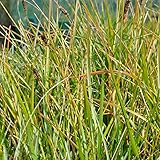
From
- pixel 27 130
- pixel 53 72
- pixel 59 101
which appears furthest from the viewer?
pixel 53 72

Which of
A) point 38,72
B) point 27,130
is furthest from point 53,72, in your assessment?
point 27,130

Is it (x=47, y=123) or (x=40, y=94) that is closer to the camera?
Answer: (x=47, y=123)

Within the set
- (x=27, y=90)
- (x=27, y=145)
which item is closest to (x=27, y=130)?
(x=27, y=145)

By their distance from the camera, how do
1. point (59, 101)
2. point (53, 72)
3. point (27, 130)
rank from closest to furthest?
point (27, 130) → point (59, 101) → point (53, 72)

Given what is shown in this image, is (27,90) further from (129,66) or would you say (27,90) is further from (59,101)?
(129,66)

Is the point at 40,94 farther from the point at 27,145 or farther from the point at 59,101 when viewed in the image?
the point at 27,145

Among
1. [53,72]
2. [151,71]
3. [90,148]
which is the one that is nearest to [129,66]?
[151,71]

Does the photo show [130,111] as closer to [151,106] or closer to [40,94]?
[151,106]

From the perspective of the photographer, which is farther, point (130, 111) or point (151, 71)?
point (151, 71)
